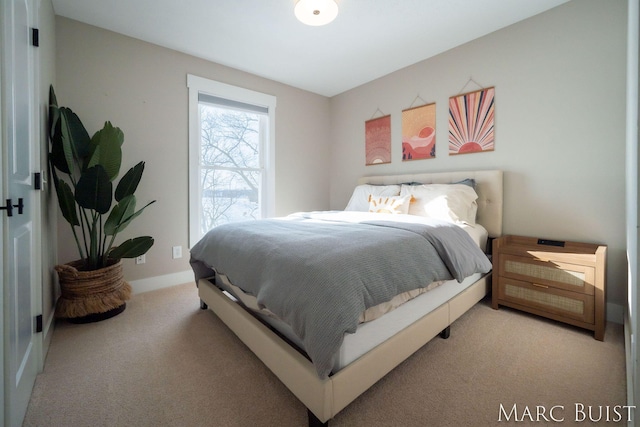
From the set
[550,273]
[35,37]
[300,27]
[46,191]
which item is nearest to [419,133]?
[300,27]

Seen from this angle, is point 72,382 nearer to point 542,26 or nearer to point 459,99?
point 459,99

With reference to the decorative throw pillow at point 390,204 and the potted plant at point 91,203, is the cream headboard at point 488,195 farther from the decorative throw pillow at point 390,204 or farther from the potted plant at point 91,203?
the potted plant at point 91,203

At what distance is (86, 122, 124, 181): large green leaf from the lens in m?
1.98

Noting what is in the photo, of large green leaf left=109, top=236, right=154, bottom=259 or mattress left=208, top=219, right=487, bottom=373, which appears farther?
large green leaf left=109, top=236, right=154, bottom=259

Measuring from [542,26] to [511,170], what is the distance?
1189 millimetres

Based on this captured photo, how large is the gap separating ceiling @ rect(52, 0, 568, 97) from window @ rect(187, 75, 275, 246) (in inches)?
15.5

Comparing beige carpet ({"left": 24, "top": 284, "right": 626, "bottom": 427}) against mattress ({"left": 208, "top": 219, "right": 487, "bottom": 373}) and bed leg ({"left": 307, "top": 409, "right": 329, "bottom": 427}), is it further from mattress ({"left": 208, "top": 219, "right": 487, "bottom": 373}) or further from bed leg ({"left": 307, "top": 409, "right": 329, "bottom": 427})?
mattress ({"left": 208, "top": 219, "right": 487, "bottom": 373})

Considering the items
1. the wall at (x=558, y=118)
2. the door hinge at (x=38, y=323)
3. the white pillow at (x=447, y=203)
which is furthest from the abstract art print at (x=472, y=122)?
the door hinge at (x=38, y=323)

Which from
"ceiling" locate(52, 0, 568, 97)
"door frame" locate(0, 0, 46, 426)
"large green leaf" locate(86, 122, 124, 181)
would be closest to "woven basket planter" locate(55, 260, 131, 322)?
"door frame" locate(0, 0, 46, 426)

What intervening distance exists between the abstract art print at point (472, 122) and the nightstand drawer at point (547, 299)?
129 cm

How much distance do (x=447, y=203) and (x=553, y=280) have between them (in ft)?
2.96

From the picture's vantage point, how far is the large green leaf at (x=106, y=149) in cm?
198

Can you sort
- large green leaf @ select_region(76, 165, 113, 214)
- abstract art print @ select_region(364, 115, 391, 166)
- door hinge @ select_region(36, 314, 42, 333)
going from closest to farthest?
door hinge @ select_region(36, 314, 42, 333), large green leaf @ select_region(76, 165, 113, 214), abstract art print @ select_region(364, 115, 391, 166)

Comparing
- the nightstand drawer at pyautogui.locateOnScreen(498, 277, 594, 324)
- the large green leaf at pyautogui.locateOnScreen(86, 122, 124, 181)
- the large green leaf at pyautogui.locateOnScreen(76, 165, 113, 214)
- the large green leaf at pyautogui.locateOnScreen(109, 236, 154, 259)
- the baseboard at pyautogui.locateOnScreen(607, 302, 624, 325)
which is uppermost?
→ the large green leaf at pyautogui.locateOnScreen(86, 122, 124, 181)
